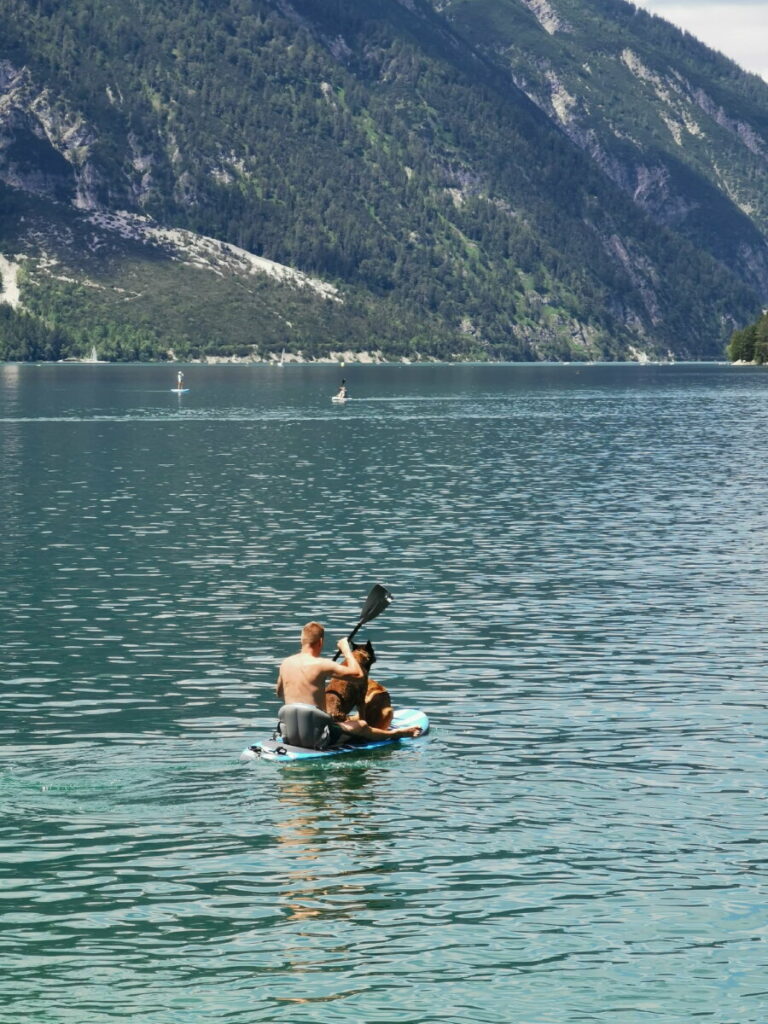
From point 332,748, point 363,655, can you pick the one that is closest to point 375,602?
point 363,655

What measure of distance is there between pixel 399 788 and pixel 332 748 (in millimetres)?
2246

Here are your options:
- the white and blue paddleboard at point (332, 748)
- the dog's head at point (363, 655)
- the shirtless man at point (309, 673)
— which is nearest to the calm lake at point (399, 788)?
the white and blue paddleboard at point (332, 748)

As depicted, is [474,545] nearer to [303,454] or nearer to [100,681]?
[100,681]

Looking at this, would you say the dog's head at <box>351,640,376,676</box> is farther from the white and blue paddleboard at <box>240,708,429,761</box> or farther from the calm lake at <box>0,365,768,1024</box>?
the calm lake at <box>0,365,768,1024</box>

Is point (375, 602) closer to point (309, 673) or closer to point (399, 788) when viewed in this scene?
point (309, 673)

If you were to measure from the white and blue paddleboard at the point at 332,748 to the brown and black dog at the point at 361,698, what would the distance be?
1.23 ft

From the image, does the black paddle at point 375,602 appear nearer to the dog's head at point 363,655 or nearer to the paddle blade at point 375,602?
the paddle blade at point 375,602

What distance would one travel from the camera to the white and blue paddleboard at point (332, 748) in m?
36.2

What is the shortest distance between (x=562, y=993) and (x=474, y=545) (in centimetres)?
5180

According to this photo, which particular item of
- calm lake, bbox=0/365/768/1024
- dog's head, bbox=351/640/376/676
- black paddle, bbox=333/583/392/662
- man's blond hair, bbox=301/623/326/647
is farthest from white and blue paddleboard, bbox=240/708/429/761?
black paddle, bbox=333/583/392/662

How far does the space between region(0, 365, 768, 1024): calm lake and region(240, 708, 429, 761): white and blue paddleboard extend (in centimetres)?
33

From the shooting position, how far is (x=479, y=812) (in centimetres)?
3312

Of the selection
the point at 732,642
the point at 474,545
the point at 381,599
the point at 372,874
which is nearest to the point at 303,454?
the point at 474,545

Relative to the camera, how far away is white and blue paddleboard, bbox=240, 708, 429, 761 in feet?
119
